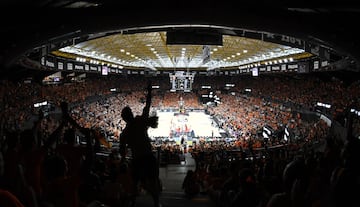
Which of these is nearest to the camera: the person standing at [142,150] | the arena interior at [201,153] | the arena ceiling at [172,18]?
the arena interior at [201,153]

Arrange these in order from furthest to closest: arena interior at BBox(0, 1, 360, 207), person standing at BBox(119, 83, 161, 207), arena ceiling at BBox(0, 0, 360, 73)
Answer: arena ceiling at BBox(0, 0, 360, 73), person standing at BBox(119, 83, 161, 207), arena interior at BBox(0, 1, 360, 207)

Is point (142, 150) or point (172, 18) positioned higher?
point (172, 18)

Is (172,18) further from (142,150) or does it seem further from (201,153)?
(201,153)

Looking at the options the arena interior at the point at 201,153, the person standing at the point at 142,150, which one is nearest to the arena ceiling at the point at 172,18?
the arena interior at the point at 201,153

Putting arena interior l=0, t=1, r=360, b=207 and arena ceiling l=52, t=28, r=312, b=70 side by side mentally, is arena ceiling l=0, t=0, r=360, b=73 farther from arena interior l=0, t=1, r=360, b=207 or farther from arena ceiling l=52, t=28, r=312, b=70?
arena ceiling l=52, t=28, r=312, b=70

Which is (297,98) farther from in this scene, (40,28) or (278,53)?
(40,28)

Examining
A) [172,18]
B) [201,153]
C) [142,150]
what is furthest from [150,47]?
[142,150]

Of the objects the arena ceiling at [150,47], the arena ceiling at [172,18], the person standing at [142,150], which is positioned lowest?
the person standing at [142,150]

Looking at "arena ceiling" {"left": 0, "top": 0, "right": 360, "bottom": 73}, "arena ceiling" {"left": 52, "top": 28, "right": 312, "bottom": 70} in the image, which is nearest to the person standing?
"arena ceiling" {"left": 0, "top": 0, "right": 360, "bottom": 73}

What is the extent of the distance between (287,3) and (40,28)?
734 centimetres

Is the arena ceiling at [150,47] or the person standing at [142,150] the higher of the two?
the arena ceiling at [150,47]

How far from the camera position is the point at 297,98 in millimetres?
44156

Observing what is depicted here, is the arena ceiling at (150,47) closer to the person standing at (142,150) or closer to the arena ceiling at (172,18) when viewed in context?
the arena ceiling at (172,18)

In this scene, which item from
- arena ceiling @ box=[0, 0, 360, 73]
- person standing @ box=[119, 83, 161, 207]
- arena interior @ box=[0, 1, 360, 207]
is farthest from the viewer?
arena ceiling @ box=[0, 0, 360, 73]
